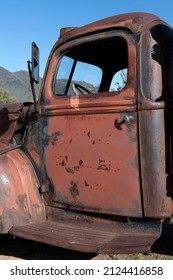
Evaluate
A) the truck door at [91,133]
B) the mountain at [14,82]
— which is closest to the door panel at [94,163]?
the truck door at [91,133]

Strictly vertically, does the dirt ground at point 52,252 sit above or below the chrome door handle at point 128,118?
below

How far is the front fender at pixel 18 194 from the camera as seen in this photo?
3.26m

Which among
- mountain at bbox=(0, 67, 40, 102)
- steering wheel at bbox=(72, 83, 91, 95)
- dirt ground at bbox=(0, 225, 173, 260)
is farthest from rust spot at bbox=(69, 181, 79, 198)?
mountain at bbox=(0, 67, 40, 102)

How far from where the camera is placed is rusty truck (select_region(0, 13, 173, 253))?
115 inches

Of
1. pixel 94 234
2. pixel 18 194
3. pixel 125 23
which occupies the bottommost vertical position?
pixel 94 234

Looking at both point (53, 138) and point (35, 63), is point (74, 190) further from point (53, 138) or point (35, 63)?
point (35, 63)

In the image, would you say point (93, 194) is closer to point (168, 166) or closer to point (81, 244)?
point (81, 244)

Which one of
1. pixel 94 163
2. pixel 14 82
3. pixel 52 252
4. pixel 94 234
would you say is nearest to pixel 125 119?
pixel 94 163

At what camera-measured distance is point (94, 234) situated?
10.1ft

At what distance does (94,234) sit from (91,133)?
83 centimetres

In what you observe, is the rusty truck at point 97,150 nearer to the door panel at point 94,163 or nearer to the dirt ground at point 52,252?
the door panel at point 94,163

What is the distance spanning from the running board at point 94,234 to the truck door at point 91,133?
136 millimetres

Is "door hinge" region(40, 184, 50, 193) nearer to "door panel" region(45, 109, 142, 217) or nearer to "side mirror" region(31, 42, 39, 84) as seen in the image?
"door panel" region(45, 109, 142, 217)

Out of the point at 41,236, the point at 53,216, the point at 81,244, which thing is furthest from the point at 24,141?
the point at 81,244
